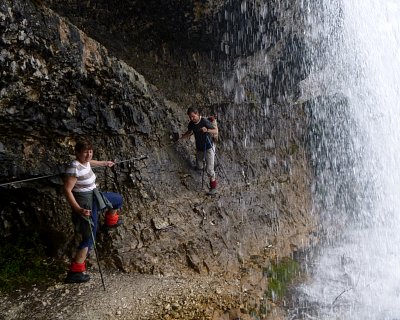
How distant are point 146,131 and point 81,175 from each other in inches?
141

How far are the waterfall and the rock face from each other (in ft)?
5.49

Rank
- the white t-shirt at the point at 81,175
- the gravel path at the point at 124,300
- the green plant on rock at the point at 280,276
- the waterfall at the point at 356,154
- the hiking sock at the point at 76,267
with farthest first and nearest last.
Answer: the waterfall at the point at 356,154, the green plant on rock at the point at 280,276, the hiking sock at the point at 76,267, the gravel path at the point at 124,300, the white t-shirt at the point at 81,175

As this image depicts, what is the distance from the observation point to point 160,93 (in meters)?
11.6

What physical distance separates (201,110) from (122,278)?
6963mm

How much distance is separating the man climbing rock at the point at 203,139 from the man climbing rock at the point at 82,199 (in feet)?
10.8

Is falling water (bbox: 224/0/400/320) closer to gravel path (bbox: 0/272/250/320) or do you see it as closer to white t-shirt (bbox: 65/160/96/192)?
gravel path (bbox: 0/272/250/320)

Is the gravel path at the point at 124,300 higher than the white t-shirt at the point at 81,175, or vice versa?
the white t-shirt at the point at 81,175

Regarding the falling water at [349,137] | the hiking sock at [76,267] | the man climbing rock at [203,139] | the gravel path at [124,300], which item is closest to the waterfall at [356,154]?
the falling water at [349,137]

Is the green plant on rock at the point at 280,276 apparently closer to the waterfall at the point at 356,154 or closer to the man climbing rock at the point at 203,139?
the waterfall at the point at 356,154

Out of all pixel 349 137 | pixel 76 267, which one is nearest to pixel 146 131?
pixel 76 267

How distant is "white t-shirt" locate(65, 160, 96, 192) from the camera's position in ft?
22.8

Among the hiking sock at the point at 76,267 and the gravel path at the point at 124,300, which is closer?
the gravel path at the point at 124,300

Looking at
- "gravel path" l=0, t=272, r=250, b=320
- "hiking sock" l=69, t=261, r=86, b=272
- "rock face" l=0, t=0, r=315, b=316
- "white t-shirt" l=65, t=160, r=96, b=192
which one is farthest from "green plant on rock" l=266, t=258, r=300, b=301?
"white t-shirt" l=65, t=160, r=96, b=192

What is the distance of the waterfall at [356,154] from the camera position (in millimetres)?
11102
